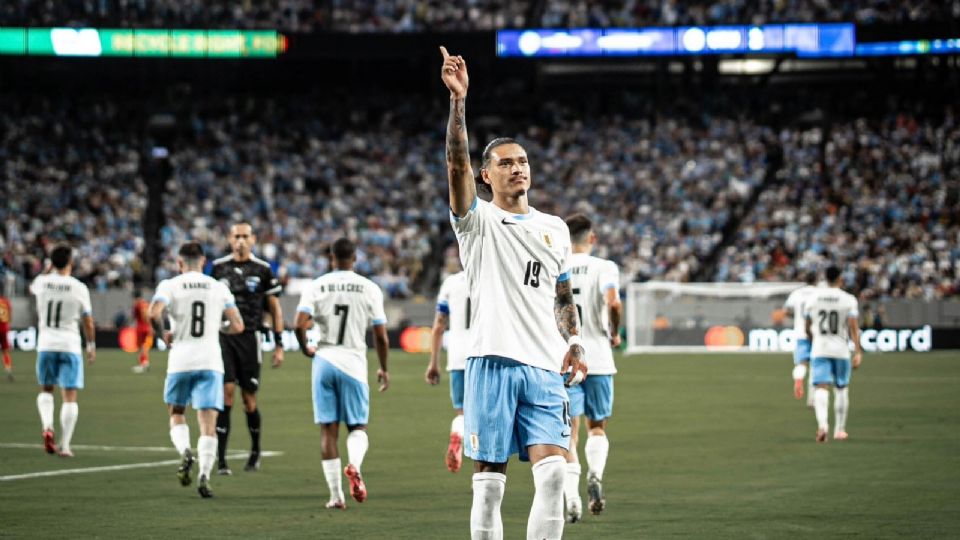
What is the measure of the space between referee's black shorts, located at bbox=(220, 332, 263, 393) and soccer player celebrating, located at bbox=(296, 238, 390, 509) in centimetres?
267

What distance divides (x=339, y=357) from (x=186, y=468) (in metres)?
1.98

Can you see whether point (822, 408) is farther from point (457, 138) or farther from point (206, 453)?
point (457, 138)

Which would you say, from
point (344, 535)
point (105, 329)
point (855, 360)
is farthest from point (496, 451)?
point (105, 329)

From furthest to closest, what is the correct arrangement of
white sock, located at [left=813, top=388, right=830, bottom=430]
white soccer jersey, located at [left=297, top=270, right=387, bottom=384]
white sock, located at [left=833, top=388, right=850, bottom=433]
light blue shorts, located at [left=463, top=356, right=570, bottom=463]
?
white sock, located at [left=833, top=388, right=850, bottom=433]
white sock, located at [left=813, top=388, right=830, bottom=430]
white soccer jersey, located at [left=297, top=270, right=387, bottom=384]
light blue shorts, located at [left=463, top=356, right=570, bottom=463]

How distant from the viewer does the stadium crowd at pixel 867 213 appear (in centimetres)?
4488

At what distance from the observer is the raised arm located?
707cm

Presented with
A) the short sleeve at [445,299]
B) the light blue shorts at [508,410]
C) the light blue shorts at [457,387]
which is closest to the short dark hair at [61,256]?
the short sleeve at [445,299]

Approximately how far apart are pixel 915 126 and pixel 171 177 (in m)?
27.0

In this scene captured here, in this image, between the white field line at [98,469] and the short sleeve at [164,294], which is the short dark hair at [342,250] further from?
the white field line at [98,469]

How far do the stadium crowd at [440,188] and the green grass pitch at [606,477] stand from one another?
20.1 metres

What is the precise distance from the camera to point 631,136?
53594 millimetres

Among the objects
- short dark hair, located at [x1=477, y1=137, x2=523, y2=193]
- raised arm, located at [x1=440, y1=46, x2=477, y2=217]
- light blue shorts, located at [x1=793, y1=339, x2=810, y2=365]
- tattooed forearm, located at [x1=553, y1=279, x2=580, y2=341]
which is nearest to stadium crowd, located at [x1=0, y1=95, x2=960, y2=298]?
light blue shorts, located at [x1=793, y1=339, x2=810, y2=365]

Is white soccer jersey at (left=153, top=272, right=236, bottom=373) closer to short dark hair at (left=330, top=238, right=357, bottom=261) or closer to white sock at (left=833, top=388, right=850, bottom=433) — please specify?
short dark hair at (left=330, top=238, right=357, bottom=261)

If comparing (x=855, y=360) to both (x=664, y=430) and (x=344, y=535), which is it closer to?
(x=664, y=430)
